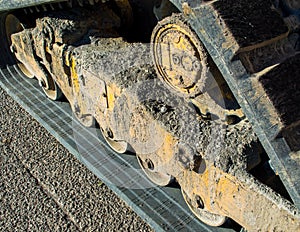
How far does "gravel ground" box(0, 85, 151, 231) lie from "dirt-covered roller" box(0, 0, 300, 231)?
0.83ft

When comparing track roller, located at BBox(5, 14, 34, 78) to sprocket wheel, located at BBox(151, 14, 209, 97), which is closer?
sprocket wheel, located at BBox(151, 14, 209, 97)

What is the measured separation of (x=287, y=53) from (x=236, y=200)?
58 cm

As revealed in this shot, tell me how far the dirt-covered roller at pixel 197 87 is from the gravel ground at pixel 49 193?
0.25 metres

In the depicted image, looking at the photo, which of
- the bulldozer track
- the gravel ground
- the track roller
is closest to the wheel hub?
the bulldozer track

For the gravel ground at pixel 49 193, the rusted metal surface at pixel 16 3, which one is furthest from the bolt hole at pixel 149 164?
the rusted metal surface at pixel 16 3

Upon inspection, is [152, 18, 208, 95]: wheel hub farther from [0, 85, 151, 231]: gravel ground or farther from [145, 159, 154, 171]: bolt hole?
[0, 85, 151, 231]: gravel ground

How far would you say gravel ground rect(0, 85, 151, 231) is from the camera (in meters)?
2.30

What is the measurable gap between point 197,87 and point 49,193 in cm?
122

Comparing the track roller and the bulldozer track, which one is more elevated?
the track roller

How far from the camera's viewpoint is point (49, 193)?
251cm

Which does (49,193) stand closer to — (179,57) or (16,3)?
(16,3)

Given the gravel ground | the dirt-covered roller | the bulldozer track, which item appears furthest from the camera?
the gravel ground

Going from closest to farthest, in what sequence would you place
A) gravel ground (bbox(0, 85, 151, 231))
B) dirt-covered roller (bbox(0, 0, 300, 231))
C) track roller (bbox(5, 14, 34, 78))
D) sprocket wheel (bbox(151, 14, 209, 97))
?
dirt-covered roller (bbox(0, 0, 300, 231)) < sprocket wheel (bbox(151, 14, 209, 97)) < gravel ground (bbox(0, 85, 151, 231)) < track roller (bbox(5, 14, 34, 78))

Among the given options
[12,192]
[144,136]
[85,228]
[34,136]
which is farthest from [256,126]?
[34,136]
